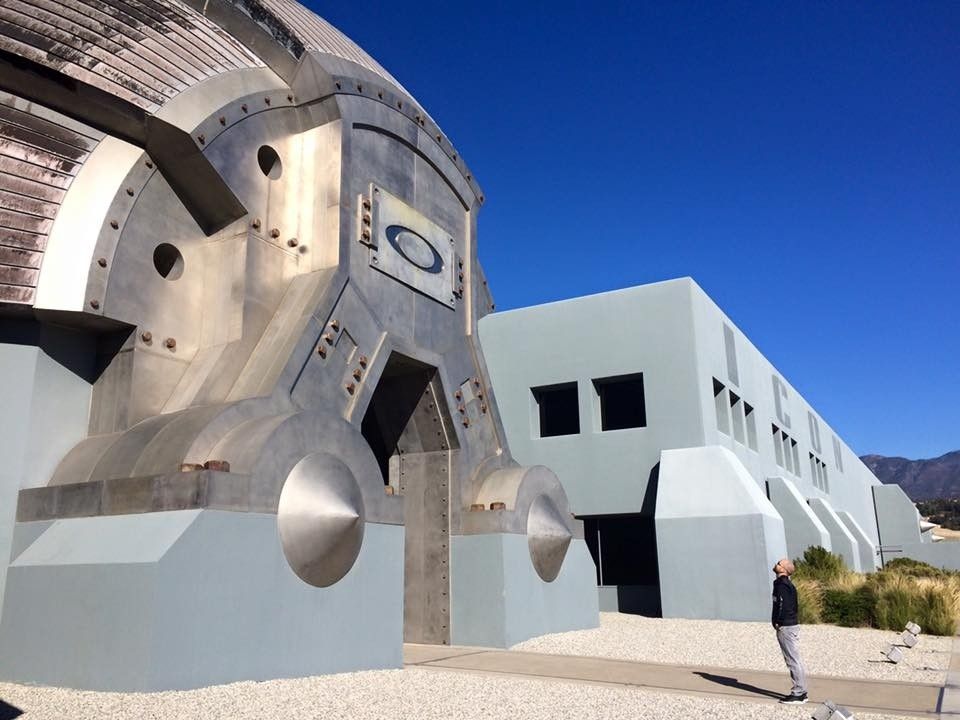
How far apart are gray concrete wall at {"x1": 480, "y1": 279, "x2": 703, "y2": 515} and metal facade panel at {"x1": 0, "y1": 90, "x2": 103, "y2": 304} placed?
13488 mm

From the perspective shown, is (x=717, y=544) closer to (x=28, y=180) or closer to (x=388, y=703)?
(x=388, y=703)

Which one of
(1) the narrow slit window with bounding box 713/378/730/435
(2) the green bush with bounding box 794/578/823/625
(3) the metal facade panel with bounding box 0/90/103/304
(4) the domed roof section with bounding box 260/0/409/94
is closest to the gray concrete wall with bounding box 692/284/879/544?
(1) the narrow slit window with bounding box 713/378/730/435

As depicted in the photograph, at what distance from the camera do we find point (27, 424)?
26.0 ft

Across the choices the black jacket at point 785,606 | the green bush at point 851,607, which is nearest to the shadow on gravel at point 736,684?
the black jacket at point 785,606

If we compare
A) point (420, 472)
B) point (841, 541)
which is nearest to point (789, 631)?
point (420, 472)

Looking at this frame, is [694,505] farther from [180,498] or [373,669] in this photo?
[180,498]

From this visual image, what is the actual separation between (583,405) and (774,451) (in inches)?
353

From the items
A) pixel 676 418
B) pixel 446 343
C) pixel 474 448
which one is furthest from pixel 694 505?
pixel 446 343

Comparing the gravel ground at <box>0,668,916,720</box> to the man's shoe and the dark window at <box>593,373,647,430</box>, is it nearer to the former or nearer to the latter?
the man's shoe

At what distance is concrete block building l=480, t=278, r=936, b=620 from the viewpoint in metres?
16.1

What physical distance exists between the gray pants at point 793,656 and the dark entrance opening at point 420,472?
5.27 m

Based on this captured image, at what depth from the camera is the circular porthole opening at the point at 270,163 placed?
10367 mm

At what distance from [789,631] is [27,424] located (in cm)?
778

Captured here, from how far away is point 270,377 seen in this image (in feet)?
28.6
